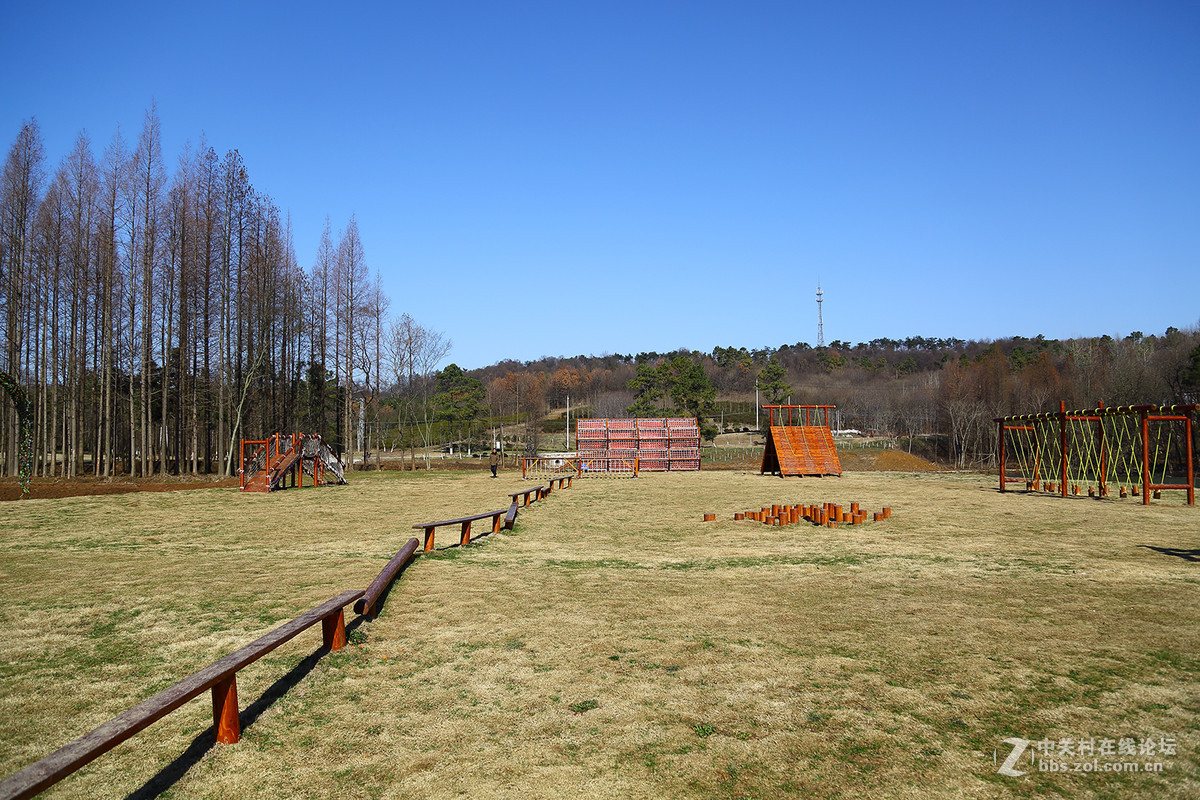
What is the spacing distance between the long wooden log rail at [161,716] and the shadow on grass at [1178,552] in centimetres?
1192

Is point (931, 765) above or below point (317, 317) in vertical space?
below

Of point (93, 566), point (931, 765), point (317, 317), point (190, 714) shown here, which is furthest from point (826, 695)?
point (317, 317)

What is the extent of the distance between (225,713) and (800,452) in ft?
104

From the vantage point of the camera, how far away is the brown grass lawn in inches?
152

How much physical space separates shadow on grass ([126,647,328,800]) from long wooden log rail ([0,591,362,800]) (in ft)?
0.42

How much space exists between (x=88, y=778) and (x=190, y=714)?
0.91m

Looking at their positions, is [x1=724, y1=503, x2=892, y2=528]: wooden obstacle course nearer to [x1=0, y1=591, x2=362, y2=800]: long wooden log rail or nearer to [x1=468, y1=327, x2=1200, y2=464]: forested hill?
[x1=0, y1=591, x2=362, y2=800]: long wooden log rail

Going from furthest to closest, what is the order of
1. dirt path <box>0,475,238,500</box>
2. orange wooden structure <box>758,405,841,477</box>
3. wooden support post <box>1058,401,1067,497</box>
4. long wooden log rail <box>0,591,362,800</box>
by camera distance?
orange wooden structure <box>758,405,841,477</box>
dirt path <box>0,475,238,500</box>
wooden support post <box>1058,401,1067,497</box>
long wooden log rail <box>0,591,362,800</box>

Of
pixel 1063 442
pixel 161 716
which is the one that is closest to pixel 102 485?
pixel 161 716

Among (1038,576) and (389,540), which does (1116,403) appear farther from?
(389,540)

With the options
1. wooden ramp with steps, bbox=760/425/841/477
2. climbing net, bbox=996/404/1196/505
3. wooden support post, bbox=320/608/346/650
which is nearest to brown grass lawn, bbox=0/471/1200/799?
wooden support post, bbox=320/608/346/650

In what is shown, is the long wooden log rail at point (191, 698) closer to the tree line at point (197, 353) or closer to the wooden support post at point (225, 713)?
the wooden support post at point (225, 713)

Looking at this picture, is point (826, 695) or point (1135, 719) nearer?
point (1135, 719)

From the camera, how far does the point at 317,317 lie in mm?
44250
